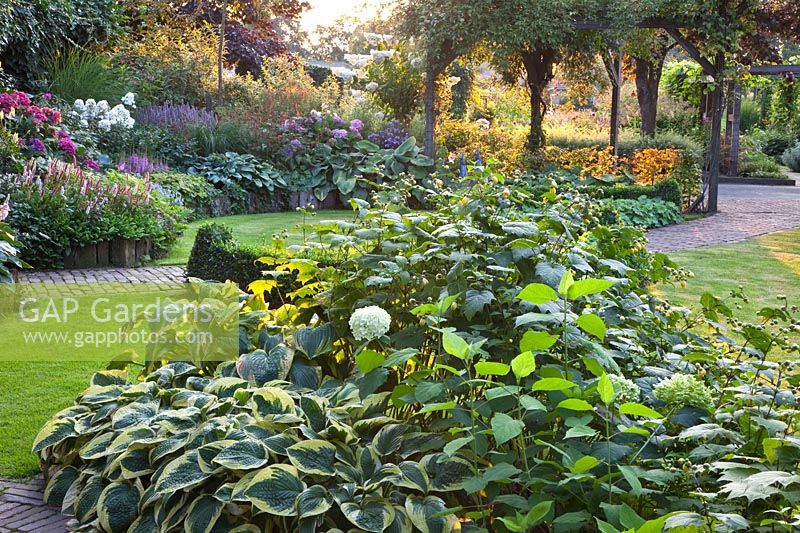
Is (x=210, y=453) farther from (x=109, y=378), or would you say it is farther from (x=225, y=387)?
(x=109, y=378)

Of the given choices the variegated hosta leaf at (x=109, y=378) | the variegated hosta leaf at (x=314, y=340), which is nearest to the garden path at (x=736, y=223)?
the variegated hosta leaf at (x=314, y=340)

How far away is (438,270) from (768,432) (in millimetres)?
1380

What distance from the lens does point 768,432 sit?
2002mm

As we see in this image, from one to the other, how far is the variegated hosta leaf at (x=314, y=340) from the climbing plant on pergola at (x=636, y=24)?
8.67 m

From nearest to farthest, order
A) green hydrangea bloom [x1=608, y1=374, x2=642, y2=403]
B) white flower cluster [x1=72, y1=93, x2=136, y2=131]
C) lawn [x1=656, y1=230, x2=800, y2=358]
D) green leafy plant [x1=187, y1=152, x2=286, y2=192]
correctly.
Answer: green hydrangea bloom [x1=608, y1=374, x2=642, y2=403] → lawn [x1=656, y1=230, x2=800, y2=358] → white flower cluster [x1=72, y1=93, x2=136, y2=131] → green leafy plant [x1=187, y1=152, x2=286, y2=192]

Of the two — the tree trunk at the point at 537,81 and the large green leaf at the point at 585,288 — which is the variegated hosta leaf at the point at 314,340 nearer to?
the large green leaf at the point at 585,288

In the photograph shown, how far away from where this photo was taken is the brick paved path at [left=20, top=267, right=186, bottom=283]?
6391 mm

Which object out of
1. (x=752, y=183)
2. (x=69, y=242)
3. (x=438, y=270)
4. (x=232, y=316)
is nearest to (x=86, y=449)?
(x=232, y=316)

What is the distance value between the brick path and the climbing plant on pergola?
916cm

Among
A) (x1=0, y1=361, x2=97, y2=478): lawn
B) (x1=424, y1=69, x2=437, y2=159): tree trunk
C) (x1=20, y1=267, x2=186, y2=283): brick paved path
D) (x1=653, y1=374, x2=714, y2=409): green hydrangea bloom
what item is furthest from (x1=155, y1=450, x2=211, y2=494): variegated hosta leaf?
(x1=424, y1=69, x2=437, y2=159): tree trunk

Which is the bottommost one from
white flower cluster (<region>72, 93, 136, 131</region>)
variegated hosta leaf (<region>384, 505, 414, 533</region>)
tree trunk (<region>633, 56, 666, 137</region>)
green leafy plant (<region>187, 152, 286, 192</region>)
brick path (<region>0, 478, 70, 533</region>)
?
brick path (<region>0, 478, 70, 533</region>)

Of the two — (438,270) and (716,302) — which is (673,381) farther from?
(438,270)

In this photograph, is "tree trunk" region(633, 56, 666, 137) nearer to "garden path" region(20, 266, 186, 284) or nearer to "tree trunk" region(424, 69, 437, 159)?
"tree trunk" region(424, 69, 437, 159)

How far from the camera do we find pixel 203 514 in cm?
237
